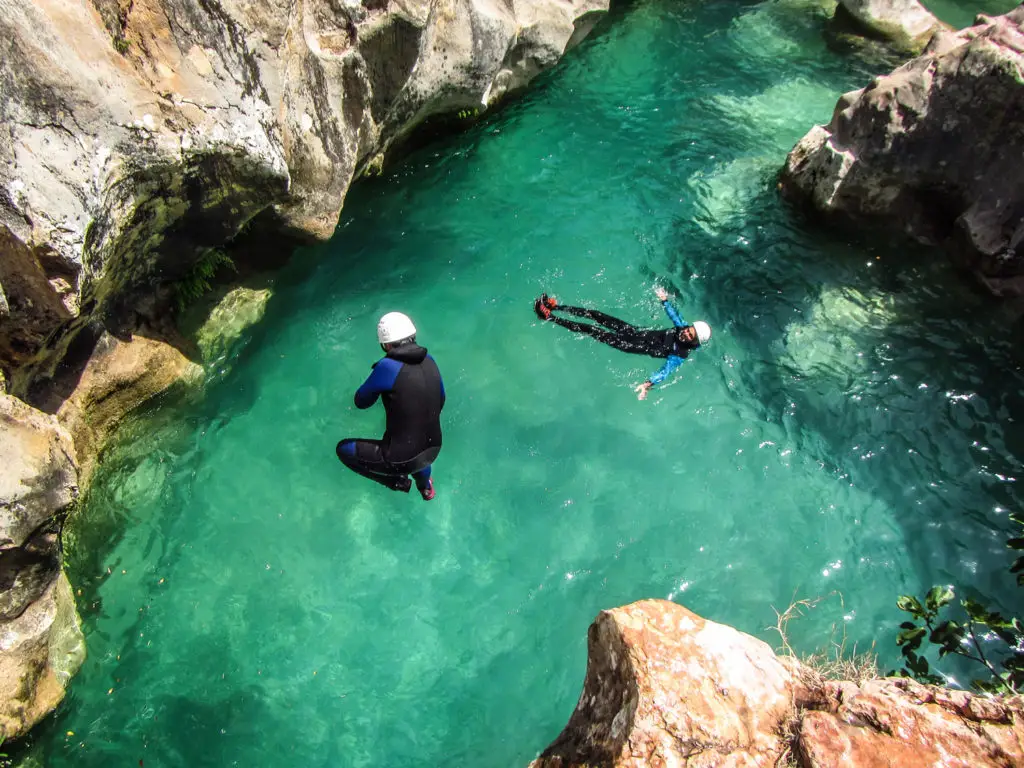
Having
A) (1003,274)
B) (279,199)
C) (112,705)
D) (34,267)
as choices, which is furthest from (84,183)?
(1003,274)

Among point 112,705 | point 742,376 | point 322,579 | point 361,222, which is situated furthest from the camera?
point 361,222

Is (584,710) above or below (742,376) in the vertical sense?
above

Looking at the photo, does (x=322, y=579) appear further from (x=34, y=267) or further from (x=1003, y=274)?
(x=1003, y=274)

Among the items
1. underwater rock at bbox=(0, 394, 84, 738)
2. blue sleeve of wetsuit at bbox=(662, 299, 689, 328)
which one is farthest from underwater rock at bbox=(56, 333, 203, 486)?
blue sleeve of wetsuit at bbox=(662, 299, 689, 328)

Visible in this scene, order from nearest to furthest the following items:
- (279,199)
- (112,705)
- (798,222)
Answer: (112,705) → (279,199) → (798,222)

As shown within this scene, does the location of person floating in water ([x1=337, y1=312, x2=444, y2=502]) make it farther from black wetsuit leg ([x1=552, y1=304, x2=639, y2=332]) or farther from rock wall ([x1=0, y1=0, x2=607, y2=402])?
black wetsuit leg ([x1=552, y1=304, x2=639, y2=332])

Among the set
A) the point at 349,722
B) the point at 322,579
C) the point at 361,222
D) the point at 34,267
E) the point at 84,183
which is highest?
the point at 84,183
